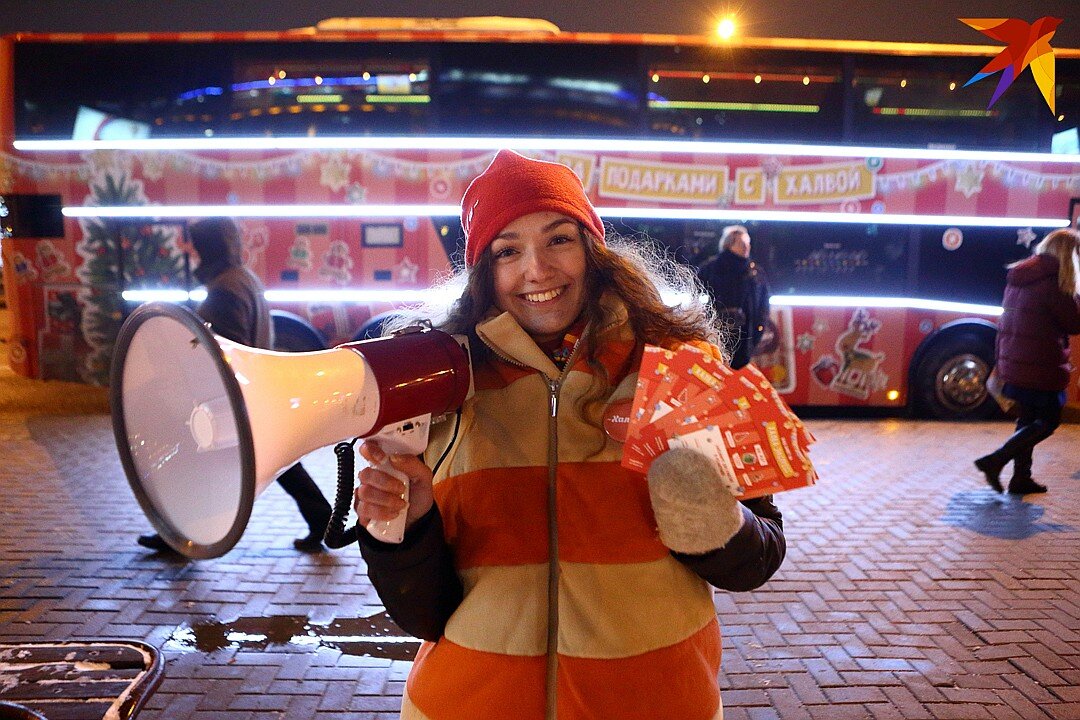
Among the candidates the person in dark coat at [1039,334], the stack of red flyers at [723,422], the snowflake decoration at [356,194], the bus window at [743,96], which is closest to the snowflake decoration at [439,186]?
the snowflake decoration at [356,194]

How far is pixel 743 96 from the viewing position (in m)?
8.16

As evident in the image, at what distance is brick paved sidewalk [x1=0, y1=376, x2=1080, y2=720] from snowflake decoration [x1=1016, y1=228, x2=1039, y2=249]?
3.04 meters

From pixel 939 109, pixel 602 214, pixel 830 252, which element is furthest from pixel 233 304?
pixel 939 109

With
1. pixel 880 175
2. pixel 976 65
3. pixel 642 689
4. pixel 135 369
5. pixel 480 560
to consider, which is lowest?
pixel 642 689

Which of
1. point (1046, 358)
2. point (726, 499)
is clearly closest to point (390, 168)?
point (1046, 358)

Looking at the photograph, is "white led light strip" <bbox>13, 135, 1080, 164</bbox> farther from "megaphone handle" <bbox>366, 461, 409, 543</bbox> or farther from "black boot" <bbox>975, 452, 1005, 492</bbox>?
"megaphone handle" <bbox>366, 461, 409, 543</bbox>

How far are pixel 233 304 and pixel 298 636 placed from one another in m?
2.07

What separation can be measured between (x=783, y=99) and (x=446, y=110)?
3707 millimetres

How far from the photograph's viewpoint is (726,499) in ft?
4.01

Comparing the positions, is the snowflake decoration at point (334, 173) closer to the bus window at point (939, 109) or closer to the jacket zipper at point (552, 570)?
the bus window at point (939, 109)

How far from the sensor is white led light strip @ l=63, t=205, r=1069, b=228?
26.6ft

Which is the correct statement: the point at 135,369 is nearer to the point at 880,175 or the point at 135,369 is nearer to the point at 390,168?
the point at 390,168

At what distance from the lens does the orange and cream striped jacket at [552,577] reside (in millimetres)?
1392

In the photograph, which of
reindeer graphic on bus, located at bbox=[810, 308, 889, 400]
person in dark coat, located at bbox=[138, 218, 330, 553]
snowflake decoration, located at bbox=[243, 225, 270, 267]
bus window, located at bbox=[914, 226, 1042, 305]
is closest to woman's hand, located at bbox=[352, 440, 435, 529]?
person in dark coat, located at bbox=[138, 218, 330, 553]
